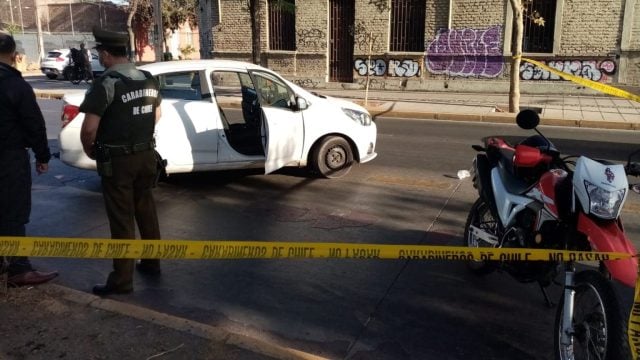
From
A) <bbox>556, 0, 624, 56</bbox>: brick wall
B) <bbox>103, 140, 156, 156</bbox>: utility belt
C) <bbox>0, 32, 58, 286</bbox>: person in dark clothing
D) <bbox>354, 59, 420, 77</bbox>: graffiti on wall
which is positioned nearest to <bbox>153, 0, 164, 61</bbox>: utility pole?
<bbox>354, 59, 420, 77</bbox>: graffiti on wall

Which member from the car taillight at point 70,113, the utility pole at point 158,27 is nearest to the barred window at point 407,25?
the utility pole at point 158,27

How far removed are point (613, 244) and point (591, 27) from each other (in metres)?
18.4

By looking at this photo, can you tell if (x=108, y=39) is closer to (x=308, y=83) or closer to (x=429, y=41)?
(x=429, y=41)

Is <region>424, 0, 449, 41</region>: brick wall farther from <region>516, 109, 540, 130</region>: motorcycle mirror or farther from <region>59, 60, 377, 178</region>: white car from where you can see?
<region>516, 109, 540, 130</region>: motorcycle mirror

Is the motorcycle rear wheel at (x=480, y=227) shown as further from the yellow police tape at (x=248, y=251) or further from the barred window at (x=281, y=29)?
the barred window at (x=281, y=29)

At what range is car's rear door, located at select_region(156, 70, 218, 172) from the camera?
699 cm

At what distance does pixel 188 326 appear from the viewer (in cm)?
348

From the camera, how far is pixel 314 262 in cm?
501

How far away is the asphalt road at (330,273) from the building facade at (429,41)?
10485 mm

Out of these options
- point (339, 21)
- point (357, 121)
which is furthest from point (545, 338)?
point (339, 21)

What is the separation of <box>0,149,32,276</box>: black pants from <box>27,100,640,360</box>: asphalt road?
1.93 ft

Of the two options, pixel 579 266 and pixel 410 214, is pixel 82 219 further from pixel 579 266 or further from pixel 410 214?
pixel 579 266

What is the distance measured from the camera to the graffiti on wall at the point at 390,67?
2149 cm

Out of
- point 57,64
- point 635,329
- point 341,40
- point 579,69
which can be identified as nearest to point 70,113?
point 635,329
